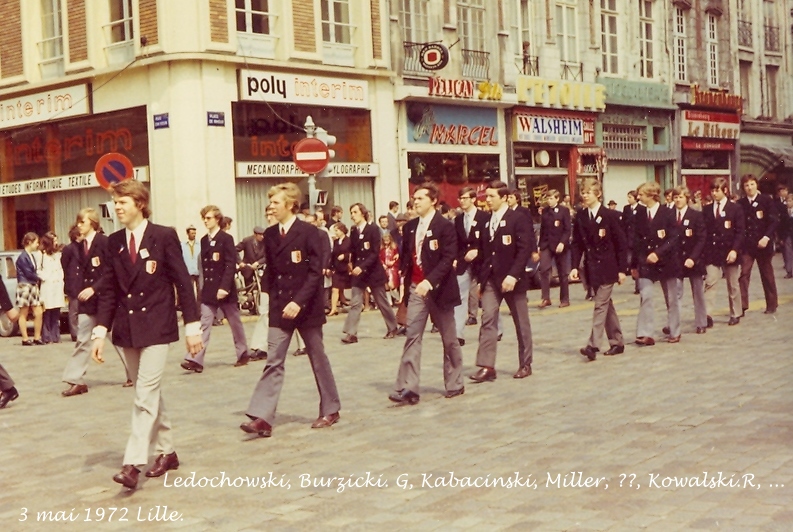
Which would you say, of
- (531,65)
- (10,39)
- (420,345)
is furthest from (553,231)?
(10,39)

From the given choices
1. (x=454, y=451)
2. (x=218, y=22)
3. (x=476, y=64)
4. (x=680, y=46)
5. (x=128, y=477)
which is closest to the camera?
(x=128, y=477)

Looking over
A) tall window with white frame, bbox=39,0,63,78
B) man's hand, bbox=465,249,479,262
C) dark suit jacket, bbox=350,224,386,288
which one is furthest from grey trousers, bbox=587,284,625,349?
tall window with white frame, bbox=39,0,63,78

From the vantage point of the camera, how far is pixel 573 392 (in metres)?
11.3

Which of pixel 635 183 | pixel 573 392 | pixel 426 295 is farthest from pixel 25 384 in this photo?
pixel 635 183

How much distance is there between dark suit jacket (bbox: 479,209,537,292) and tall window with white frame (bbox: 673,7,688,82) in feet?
102

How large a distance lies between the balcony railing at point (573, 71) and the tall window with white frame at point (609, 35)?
1.54 m

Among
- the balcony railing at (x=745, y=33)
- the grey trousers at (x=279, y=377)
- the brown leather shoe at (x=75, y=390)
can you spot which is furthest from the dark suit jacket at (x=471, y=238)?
the balcony railing at (x=745, y=33)

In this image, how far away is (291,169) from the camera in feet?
90.4

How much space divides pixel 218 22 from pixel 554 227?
807cm

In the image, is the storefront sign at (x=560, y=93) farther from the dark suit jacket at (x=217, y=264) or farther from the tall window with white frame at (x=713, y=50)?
the dark suit jacket at (x=217, y=264)

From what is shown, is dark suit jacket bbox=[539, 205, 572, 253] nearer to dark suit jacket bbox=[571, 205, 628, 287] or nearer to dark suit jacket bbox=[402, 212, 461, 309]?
dark suit jacket bbox=[571, 205, 628, 287]

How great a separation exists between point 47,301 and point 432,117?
13.6 metres

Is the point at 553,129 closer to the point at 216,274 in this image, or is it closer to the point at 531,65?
the point at 531,65

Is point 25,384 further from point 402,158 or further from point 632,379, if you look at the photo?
point 402,158
